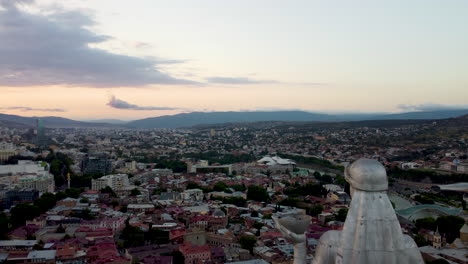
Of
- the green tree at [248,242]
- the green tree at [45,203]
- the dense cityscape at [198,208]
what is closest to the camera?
the dense cityscape at [198,208]

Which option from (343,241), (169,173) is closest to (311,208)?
(169,173)

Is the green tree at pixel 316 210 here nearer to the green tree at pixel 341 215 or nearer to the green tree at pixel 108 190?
the green tree at pixel 341 215

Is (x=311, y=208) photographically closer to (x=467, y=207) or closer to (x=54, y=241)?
(x=467, y=207)

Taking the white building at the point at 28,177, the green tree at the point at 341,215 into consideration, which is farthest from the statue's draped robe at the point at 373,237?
the white building at the point at 28,177

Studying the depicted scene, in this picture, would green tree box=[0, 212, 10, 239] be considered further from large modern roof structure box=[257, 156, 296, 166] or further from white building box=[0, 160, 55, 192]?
large modern roof structure box=[257, 156, 296, 166]

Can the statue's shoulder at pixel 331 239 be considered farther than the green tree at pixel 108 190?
No

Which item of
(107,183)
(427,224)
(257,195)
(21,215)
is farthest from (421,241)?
(107,183)

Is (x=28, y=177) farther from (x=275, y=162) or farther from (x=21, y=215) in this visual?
(x=275, y=162)

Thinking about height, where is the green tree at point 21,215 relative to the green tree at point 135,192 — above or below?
above

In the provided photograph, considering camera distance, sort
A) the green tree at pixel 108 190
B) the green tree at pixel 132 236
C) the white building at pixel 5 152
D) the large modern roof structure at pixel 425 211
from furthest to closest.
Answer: the white building at pixel 5 152
the green tree at pixel 108 190
the large modern roof structure at pixel 425 211
the green tree at pixel 132 236
